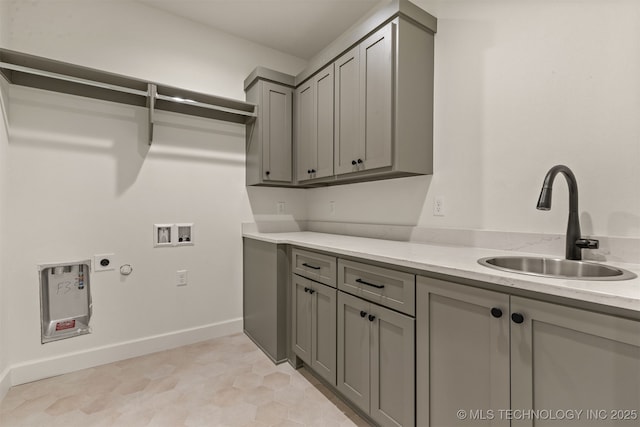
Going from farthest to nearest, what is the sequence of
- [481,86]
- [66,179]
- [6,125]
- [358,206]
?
[358,206]
[66,179]
[6,125]
[481,86]

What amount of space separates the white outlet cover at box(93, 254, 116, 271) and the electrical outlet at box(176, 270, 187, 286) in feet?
1.50

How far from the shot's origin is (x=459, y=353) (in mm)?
1080

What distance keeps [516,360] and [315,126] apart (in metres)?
2.01

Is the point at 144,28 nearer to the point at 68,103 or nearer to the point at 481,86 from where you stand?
the point at 68,103

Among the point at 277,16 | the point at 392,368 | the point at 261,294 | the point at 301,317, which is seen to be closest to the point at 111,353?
the point at 261,294

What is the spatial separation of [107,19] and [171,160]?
1.09m

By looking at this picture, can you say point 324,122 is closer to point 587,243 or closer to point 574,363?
point 587,243

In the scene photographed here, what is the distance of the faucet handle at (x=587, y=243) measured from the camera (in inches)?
45.5

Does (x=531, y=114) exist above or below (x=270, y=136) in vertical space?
below

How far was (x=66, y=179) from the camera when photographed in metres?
2.04

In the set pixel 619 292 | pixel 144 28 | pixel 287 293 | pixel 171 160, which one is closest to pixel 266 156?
pixel 171 160

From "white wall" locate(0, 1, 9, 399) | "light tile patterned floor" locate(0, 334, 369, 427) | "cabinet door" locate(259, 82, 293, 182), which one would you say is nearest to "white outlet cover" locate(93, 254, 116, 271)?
"white wall" locate(0, 1, 9, 399)

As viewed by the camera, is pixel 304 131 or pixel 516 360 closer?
pixel 516 360

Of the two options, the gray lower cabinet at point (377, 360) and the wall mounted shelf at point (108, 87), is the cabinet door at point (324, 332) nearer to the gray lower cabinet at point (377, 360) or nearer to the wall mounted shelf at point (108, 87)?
the gray lower cabinet at point (377, 360)
